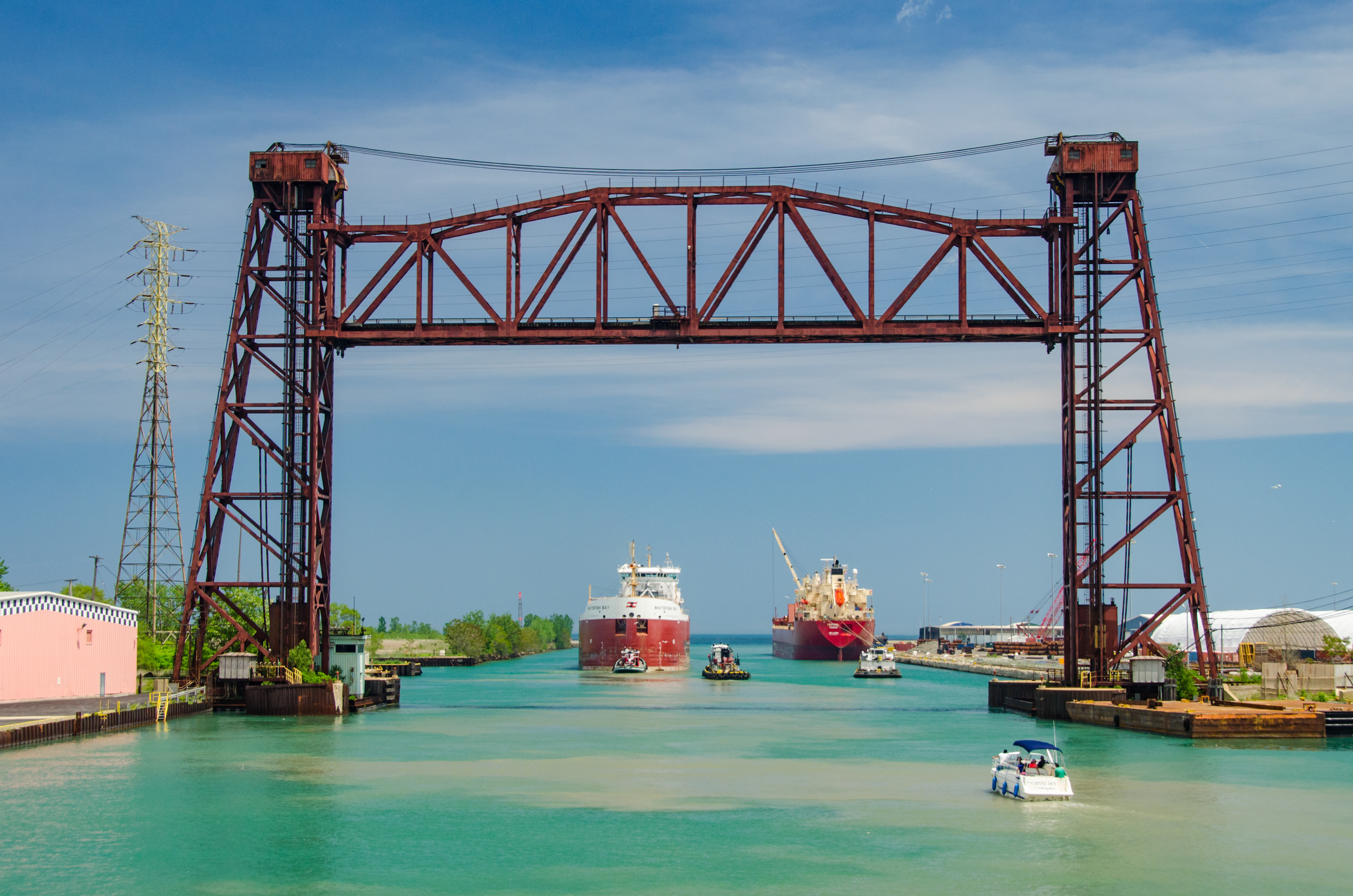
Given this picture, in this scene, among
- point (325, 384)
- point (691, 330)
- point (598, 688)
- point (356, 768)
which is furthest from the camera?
point (598, 688)

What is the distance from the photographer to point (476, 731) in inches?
2419

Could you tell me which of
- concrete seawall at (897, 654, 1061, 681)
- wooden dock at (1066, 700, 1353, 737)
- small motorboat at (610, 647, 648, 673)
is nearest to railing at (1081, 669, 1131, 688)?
wooden dock at (1066, 700, 1353, 737)

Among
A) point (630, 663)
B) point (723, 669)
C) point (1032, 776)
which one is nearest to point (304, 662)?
point (1032, 776)

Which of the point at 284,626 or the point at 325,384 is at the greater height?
the point at 325,384

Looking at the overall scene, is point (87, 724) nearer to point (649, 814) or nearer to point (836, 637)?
point (649, 814)

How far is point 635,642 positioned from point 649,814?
9496 cm

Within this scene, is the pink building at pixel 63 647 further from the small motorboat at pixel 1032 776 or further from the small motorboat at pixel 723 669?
the small motorboat at pixel 723 669

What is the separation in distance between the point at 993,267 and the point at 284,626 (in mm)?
36949

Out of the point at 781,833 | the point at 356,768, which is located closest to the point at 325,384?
the point at 356,768

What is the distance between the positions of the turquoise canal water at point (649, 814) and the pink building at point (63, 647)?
5576 millimetres

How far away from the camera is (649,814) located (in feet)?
121

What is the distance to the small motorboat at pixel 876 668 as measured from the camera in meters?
131

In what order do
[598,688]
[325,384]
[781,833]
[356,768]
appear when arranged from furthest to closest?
[598,688] → [325,384] → [356,768] → [781,833]

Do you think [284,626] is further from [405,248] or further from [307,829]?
[307,829]
